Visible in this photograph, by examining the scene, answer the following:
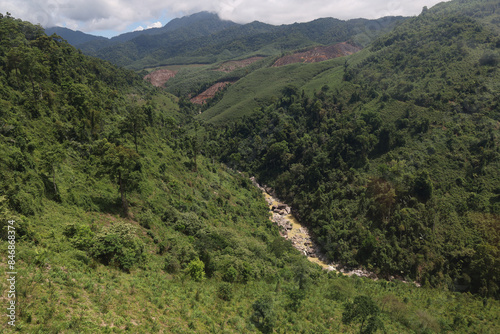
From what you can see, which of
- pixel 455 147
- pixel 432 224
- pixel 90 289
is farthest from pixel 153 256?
pixel 455 147

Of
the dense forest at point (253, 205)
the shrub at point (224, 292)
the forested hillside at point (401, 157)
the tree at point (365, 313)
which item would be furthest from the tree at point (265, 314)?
the forested hillside at point (401, 157)

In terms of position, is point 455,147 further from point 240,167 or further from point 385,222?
point 240,167

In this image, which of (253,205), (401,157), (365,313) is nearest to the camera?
(365,313)

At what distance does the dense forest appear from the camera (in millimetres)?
20656

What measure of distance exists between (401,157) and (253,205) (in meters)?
49.3

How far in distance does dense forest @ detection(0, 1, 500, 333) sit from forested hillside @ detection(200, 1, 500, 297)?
504 mm

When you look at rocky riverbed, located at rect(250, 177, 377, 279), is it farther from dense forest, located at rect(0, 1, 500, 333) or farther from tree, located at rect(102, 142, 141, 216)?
tree, located at rect(102, 142, 141, 216)

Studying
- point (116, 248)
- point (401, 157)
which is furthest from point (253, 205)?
point (116, 248)

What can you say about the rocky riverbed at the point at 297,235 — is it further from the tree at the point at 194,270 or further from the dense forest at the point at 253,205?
the tree at the point at 194,270

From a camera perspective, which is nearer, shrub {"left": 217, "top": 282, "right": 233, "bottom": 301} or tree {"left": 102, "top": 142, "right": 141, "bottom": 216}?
shrub {"left": 217, "top": 282, "right": 233, "bottom": 301}

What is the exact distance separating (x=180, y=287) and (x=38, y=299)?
41.4ft

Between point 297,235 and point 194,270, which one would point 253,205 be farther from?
point 194,270

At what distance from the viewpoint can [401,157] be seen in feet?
249

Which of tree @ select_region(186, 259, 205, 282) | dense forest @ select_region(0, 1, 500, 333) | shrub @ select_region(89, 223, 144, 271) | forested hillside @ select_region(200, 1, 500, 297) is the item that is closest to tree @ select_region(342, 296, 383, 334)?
dense forest @ select_region(0, 1, 500, 333)
